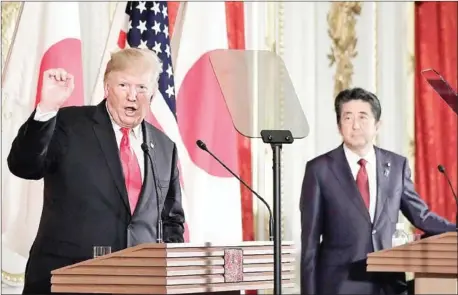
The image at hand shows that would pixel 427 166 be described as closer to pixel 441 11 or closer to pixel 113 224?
pixel 441 11

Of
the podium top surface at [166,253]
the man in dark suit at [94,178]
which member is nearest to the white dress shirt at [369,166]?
the man in dark suit at [94,178]

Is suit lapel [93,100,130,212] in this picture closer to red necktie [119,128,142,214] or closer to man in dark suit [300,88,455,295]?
red necktie [119,128,142,214]

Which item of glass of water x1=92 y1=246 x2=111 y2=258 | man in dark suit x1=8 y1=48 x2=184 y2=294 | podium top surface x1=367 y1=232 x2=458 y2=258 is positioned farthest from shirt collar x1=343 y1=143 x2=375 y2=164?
glass of water x1=92 y1=246 x2=111 y2=258

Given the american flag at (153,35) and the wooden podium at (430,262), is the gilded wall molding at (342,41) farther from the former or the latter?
the wooden podium at (430,262)

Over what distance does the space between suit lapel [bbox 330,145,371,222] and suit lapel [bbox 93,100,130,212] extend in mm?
1193

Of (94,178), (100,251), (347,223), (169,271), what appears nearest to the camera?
(169,271)

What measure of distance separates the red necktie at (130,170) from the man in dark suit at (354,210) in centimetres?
95

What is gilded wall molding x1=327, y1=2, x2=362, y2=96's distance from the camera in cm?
662

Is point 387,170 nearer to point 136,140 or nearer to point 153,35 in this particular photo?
point 136,140

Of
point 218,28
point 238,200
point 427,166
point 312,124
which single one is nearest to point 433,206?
point 427,166

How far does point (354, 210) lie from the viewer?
4.84 m

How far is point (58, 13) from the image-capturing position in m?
5.38

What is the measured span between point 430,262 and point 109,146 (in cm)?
163

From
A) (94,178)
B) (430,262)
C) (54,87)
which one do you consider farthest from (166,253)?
(94,178)
